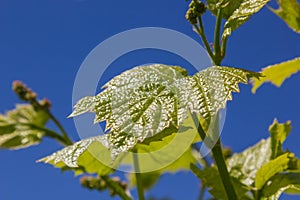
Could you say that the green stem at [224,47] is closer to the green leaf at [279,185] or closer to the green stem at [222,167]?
the green stem at [222,167]

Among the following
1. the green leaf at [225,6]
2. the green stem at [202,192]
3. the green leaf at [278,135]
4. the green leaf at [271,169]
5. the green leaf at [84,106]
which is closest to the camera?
the green leaf at [84,106]

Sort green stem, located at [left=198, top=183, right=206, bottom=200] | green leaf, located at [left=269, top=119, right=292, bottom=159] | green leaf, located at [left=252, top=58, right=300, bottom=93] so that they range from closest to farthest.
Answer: green leaf, located at [left=269, top=119, right=292, bottom=159], green leaf, located at [left=252, top=58, right=300, bottom=93], green stem, located at [left=198, top=183, right=206, bottom=200]

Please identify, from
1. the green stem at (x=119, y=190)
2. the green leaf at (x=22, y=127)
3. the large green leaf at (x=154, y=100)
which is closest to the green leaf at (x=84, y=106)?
the large green leaf at (x=154, y=100)

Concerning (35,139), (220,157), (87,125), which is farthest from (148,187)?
(220,157)

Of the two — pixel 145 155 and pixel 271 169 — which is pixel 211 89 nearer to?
pixel 271 169

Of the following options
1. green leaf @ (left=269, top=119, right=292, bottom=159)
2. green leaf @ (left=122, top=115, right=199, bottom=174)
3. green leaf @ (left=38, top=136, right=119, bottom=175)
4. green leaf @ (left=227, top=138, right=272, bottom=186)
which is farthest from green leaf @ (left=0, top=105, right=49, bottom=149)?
green leaf @ (left=269, top=119, right=292, bottom=159)

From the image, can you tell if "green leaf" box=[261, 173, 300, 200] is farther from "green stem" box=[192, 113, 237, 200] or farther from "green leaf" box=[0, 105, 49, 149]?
"green leaf" box=[0, 105, 49, 149]

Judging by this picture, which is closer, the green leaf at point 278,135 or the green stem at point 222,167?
the green stem at point 222,167
